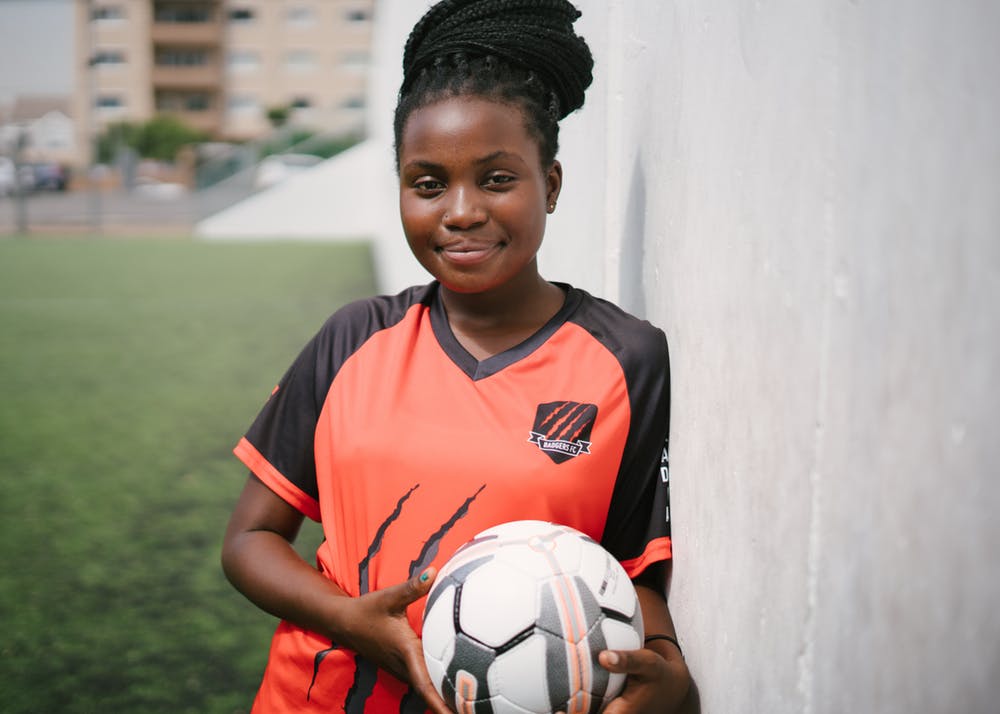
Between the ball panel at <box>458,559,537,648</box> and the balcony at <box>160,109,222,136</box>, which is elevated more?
the balcony at <box>160,109,222,136</box>

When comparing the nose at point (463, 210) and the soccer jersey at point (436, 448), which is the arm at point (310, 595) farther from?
the nose at point (463, 210)

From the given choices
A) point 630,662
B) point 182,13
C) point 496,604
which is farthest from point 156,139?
point 630,662

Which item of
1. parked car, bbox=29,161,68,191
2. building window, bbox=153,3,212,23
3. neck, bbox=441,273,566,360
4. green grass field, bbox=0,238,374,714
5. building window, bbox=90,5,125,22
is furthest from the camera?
building window, bbox=90,5,125,22

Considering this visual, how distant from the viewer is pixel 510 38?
1741 millimetres

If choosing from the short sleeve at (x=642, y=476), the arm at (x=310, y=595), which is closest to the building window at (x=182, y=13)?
the arm at (x=310, y=595)

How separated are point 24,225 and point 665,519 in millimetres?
25605

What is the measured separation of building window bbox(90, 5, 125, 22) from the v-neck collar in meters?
64.1

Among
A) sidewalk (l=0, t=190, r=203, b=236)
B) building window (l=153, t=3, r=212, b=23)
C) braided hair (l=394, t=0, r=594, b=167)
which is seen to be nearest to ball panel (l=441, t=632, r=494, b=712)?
braided hair (l=394, t=0, r=594, b=167)

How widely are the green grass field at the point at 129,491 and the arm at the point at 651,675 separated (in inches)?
68.5

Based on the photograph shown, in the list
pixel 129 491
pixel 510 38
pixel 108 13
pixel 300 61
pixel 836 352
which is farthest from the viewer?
pixel 108 13

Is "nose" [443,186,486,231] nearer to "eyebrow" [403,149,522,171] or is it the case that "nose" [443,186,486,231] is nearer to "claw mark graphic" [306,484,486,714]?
"eyebrow" [403,149,522,171]

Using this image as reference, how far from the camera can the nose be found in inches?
66.7

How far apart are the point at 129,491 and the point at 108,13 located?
203ft

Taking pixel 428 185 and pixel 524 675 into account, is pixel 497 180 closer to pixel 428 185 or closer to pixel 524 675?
pixel 428 185
